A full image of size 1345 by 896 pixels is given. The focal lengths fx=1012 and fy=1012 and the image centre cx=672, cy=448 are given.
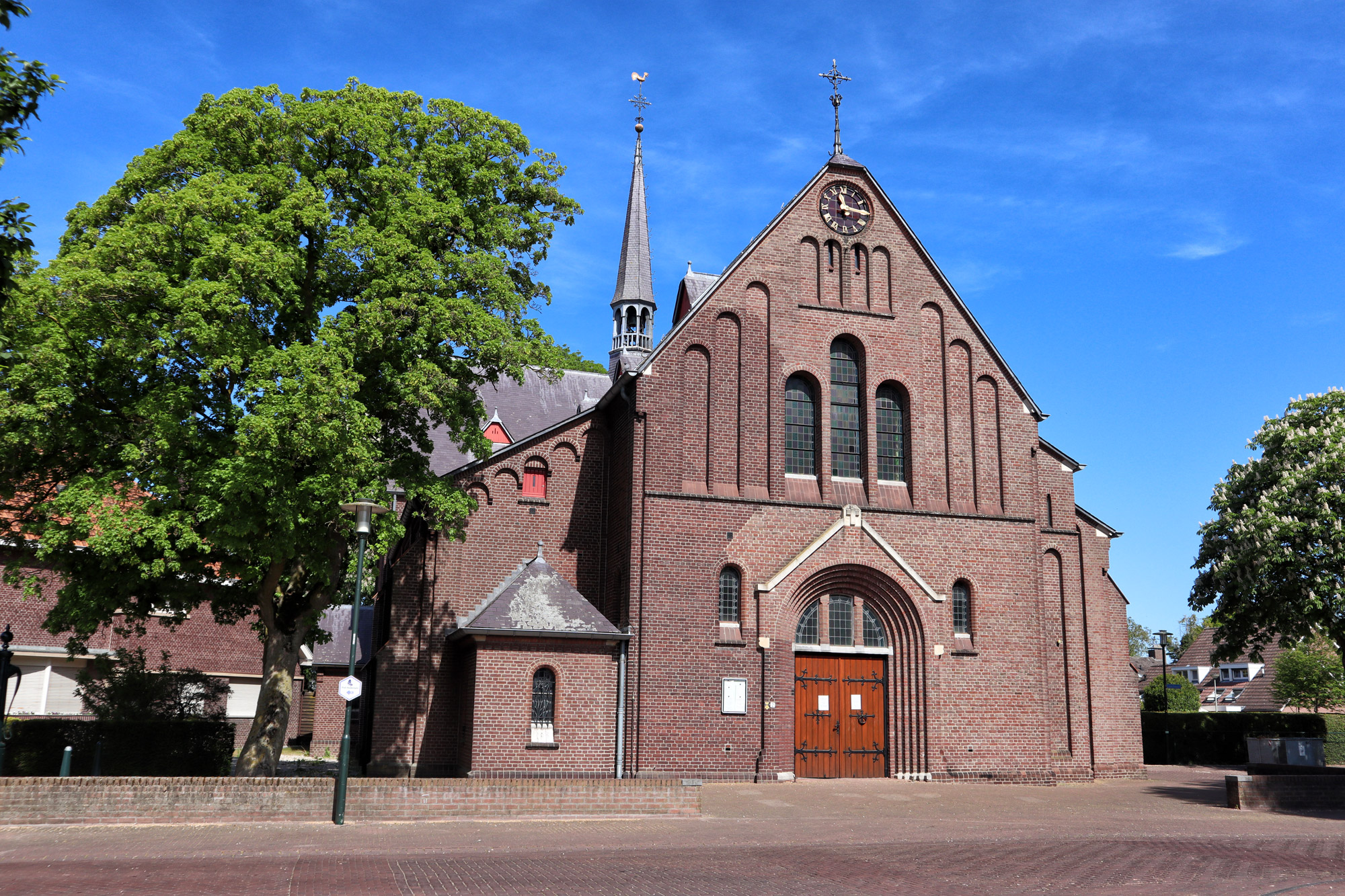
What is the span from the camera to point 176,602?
66.2 ft

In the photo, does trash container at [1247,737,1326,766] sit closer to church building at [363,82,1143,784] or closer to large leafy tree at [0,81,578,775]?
church building at [363,82,1143,784]

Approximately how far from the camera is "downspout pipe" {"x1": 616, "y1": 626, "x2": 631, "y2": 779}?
71.4 feet

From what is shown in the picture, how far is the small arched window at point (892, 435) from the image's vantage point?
25562 millimetres

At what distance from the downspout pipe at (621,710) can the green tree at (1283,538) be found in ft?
42.9

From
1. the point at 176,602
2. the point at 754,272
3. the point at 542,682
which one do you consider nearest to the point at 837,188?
the point at 754,272

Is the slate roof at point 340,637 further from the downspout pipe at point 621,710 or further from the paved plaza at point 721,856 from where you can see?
the paved plaza at point 721,856

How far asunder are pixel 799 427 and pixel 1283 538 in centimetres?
1067

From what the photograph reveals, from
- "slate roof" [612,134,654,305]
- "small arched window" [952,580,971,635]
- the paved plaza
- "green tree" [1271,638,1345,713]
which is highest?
"slate roof" [612,134,654,305]

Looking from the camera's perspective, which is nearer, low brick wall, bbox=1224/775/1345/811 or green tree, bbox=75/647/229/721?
low brick wall, bbox=1224/775/1345/811

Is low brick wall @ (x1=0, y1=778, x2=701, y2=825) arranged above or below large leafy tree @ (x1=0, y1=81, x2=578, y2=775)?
below

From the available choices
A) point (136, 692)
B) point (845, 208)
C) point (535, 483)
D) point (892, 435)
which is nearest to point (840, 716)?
point (892, 435)

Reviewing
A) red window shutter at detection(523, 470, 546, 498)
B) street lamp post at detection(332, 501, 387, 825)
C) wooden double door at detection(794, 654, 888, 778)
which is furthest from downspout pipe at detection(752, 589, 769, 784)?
street lamp post at detection(332, 501, 387, 825)

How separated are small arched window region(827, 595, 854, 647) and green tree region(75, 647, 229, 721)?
15.2m

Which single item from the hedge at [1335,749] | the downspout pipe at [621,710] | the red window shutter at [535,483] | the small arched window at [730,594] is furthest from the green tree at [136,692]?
the hedge at [1335,749]
